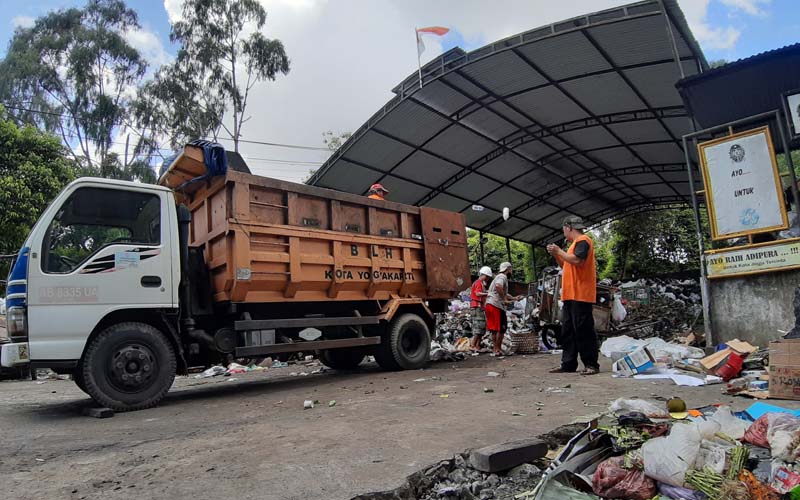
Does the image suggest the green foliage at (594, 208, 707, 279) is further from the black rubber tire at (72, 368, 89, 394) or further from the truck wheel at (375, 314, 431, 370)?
the black rubber tire at (72, 368, 89, 394)

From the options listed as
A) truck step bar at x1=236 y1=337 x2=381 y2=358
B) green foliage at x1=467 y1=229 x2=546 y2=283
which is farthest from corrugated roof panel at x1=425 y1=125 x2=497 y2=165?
green foliage at x1=467 y1=229 x2=546 y2=283

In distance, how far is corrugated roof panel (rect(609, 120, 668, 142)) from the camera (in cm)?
1159

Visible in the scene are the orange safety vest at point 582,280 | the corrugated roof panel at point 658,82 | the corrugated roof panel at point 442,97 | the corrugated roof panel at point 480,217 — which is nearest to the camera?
the orange safety vest at point 582,280

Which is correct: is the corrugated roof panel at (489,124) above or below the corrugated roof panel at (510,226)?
above

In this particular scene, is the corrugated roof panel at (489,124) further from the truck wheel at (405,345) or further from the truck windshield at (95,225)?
the truck windshield at (95,225)

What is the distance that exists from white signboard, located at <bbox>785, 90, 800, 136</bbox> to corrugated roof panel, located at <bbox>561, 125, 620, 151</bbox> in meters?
6.17

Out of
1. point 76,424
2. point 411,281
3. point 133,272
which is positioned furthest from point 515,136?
point 76,424

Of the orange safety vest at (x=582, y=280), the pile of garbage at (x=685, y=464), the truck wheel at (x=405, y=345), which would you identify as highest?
the orange safety vest at (x=582, y=280)

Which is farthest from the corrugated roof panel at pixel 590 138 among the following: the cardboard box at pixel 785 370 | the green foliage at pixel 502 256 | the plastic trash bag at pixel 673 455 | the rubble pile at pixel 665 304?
the plastic trash bag at pixel 673 455

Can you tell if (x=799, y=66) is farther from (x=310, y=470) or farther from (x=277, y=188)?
(x=310, y=470)

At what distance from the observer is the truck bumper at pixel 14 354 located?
4.12 metres

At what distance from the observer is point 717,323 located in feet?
19.7

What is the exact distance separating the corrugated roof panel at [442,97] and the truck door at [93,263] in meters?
6.24

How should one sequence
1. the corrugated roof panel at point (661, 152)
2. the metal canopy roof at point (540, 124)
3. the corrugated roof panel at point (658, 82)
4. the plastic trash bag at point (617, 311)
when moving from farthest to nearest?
1. the corrugated roof panel at point (661, 152)
2. the plastic trash bag at point (617, 311)
3. the corrugated roof panel at point (658, 82)
4. the metal canopy roof at point (540, 124)
